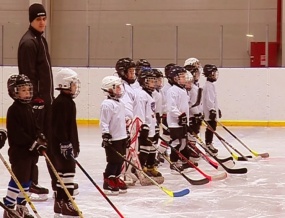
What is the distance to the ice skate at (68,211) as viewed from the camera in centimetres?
507

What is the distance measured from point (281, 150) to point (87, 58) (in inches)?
204

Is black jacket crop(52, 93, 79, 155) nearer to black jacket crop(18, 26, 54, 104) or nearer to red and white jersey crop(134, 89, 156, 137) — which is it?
black jacket crop(18, 26, 54, 104)

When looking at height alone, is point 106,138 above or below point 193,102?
below

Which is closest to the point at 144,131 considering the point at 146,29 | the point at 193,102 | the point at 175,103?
the point at 175,103

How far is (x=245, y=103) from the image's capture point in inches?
512

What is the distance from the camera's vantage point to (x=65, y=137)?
501 cm

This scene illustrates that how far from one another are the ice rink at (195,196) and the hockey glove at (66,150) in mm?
558

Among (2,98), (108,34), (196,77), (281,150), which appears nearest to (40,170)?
(196,77)

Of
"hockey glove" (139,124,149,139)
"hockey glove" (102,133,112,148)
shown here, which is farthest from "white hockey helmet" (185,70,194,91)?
"hockey glove" (102,133,112,148)

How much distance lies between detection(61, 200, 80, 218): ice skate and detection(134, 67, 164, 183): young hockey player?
176 cm

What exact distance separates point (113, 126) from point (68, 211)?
122cm

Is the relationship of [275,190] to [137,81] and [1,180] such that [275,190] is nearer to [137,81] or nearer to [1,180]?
[137,81]

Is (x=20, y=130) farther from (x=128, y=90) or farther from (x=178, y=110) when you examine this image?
(x=178, y=110)

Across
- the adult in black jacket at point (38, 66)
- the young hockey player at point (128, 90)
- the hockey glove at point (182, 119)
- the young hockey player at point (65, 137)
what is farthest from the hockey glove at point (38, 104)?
the hockey glove at point (182, 119)
